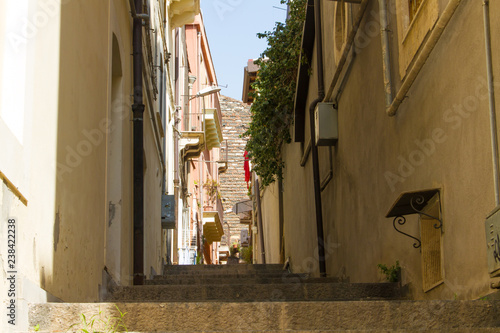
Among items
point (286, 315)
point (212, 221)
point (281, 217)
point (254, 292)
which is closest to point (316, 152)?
point (254, 292)

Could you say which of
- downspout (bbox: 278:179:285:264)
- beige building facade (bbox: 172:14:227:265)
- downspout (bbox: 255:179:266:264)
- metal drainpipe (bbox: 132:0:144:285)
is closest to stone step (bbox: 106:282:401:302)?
metal drainpipe (bbox: 132:0:144:285)

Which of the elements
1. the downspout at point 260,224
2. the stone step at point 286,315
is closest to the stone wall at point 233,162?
the downspout at point 260,224

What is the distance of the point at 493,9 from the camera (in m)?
4.21

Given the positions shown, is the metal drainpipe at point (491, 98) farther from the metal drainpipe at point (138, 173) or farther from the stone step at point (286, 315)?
the metal drainpipe at point (138, 173)

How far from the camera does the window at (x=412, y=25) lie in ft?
17.9

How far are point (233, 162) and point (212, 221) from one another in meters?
11.7

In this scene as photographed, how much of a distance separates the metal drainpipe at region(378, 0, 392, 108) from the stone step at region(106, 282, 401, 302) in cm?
157

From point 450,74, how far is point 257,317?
198cm

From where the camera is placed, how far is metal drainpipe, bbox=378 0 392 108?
6536 mm

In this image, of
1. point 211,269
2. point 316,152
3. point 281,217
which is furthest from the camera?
point 281,217

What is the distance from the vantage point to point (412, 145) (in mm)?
5902

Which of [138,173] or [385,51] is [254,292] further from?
[138,173]

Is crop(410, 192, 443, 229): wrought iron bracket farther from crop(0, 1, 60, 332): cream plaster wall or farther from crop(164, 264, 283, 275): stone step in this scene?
crop(164, 264, 283, 275): stone step

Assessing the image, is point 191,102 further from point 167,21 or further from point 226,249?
point 226,249
